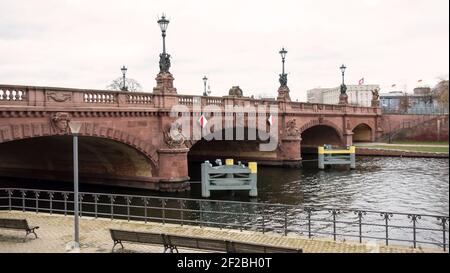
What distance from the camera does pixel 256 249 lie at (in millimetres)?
10984

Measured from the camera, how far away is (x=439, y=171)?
36281 mm

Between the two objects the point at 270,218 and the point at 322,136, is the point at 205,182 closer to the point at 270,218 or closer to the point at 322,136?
the point at 270,218

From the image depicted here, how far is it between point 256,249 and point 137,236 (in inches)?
133

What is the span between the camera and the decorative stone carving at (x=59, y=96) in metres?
22.0

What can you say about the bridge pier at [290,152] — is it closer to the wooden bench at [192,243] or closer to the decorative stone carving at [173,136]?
the decorative stone carving at [173,136]

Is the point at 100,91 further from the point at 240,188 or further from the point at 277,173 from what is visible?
the point at 277,173

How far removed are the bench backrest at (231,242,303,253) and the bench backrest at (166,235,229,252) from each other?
0.27m

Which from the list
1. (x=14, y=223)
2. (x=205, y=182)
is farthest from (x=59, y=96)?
(x=14, y=223)

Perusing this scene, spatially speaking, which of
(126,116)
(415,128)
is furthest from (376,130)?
(126,116)

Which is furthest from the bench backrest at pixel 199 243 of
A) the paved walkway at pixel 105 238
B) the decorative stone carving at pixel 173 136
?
the decorative stone carving at pixel 173 136

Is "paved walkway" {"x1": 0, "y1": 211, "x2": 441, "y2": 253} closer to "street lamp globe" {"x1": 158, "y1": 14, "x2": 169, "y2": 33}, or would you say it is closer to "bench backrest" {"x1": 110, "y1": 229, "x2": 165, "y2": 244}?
"bench backrest" {"x1": 110, "y1": 229, "x2": 165, "y2": 244}

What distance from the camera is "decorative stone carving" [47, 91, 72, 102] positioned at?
2205 cm

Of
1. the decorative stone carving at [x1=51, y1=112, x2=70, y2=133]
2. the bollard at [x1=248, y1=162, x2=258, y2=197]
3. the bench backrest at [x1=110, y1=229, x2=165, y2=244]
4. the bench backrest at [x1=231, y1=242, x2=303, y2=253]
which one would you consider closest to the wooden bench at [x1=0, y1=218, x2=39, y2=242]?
the bench backrest at [x1=110, y1=229, x2=165, y2=244]
